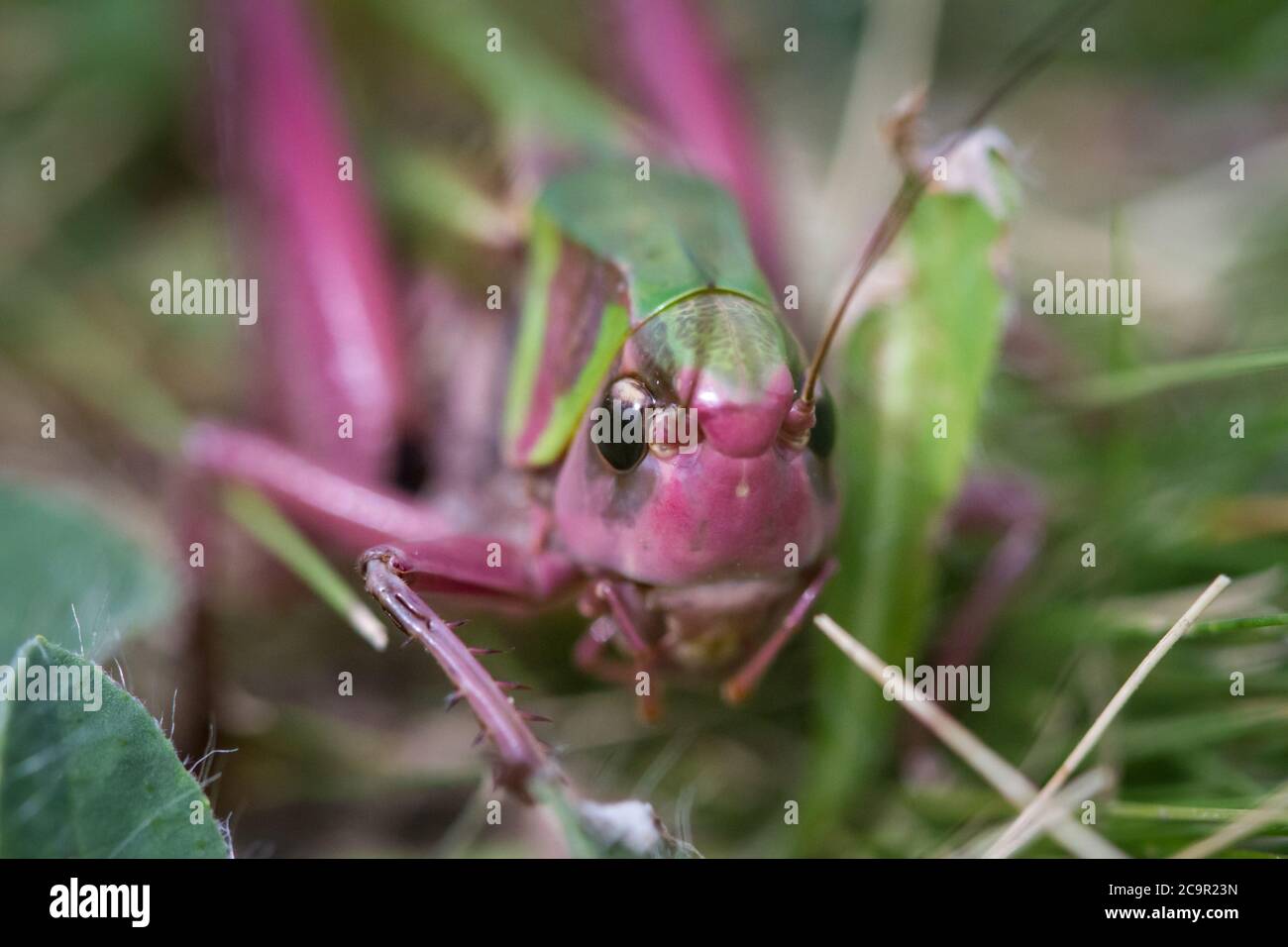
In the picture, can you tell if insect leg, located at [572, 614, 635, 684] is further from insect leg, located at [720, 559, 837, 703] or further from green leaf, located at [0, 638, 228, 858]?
green leaf, located at [0, 638, 228, 858]

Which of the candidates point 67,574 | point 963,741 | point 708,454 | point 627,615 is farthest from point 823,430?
point 67,574

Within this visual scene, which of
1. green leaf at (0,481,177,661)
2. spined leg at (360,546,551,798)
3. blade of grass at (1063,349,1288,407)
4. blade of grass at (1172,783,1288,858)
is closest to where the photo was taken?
spined leg at (360,546,551,798)

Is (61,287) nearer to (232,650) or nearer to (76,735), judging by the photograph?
(232,650)

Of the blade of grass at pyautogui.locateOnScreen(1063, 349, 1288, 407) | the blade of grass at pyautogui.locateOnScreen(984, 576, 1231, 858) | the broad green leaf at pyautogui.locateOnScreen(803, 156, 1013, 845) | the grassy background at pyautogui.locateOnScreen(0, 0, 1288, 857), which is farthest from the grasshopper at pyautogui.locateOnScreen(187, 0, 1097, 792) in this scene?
the blade of grass at pyautogui.locateOnScreen(1063, 349, 1288, 407)

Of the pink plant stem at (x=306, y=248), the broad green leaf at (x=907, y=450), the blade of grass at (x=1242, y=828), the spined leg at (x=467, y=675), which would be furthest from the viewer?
the pink plant stem at (x=306, y=248)

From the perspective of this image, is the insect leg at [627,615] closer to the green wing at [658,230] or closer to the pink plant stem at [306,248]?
the green wing at [658,230]

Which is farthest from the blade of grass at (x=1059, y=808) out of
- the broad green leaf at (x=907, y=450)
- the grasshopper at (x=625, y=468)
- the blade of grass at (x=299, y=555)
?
the blade of grass at (x=299, y=555)
